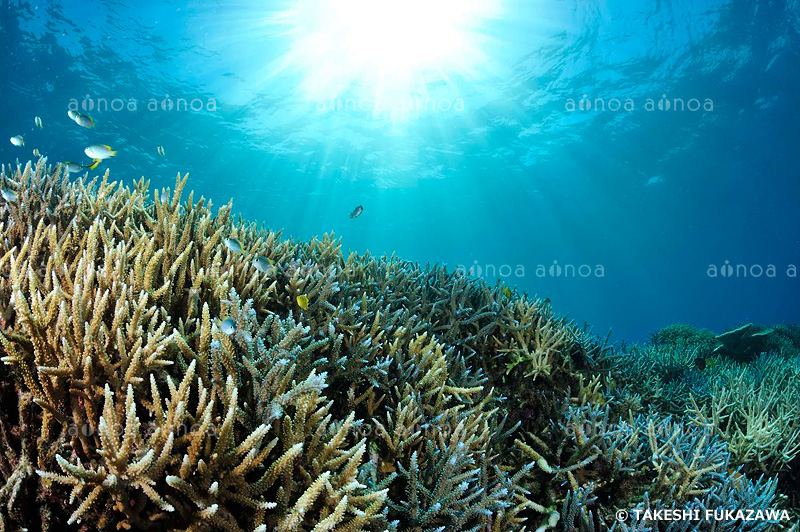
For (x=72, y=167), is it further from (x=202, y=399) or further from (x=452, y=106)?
(x=452, y=106)

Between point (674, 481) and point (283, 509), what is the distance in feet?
11.6

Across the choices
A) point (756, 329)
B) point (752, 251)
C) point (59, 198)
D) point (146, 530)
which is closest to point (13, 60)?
point (59, 198)

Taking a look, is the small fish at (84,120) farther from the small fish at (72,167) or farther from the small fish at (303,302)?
the small fish at (303,302)

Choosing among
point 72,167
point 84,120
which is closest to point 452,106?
point 84,120

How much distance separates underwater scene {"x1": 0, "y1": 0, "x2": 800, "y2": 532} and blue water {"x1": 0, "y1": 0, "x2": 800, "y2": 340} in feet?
0.74

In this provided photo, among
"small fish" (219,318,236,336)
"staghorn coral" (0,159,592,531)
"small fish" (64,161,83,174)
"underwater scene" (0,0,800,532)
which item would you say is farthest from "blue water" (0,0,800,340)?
"small fish" (219,318,236,336)

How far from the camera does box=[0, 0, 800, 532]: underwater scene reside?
175cm

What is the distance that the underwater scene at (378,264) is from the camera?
5.74 ft

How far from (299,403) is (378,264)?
3787 mm

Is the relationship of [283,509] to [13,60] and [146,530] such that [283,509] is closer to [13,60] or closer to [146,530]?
[146,530]

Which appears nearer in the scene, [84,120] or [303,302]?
[303,302]

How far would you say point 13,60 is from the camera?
2317cm

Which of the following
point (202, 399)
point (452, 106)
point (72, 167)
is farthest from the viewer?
point (452, 106)

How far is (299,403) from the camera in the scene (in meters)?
1.89
